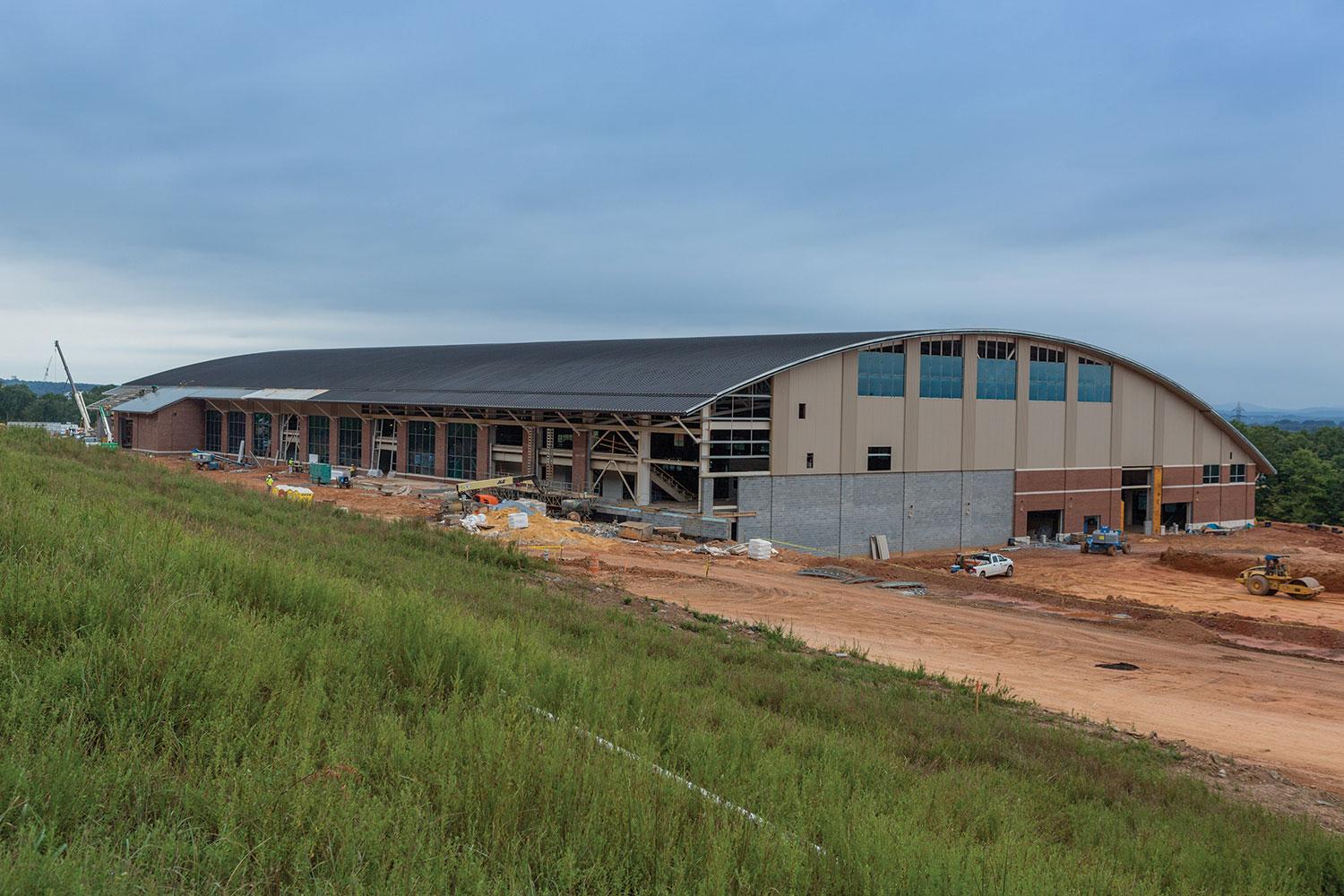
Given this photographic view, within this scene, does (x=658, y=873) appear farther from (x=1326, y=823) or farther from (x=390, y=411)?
(x=390, y=411)

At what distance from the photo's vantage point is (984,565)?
38375 millimetres

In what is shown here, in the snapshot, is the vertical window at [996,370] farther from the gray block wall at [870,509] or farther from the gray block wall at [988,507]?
the gray block wall at [870,509]

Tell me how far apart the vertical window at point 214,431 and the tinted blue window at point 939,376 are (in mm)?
52521

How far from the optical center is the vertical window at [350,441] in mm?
56875

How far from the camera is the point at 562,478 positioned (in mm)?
46375

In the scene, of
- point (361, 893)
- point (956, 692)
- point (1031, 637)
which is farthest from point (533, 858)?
point (1031, 637)

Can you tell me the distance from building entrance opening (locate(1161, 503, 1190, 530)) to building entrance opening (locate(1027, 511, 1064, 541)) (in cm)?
1092

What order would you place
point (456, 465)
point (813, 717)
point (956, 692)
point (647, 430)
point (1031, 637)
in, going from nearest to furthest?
point (813, 717)
point (956, 692)
point (1031, 637)
point (647, 430)
point (456, 465)

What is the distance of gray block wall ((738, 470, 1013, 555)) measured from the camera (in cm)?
4075

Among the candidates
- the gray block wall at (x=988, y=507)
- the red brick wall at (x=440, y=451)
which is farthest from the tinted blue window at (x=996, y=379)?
the red brick wall at (x=440, y=451)

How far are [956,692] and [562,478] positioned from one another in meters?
33.8

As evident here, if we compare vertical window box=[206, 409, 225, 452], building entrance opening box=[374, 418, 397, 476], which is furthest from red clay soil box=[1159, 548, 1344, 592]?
vertical window box=[206, 409, 225, 452]

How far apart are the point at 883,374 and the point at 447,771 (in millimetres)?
41079

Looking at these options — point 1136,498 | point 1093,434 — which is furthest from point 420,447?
point 1136,498
